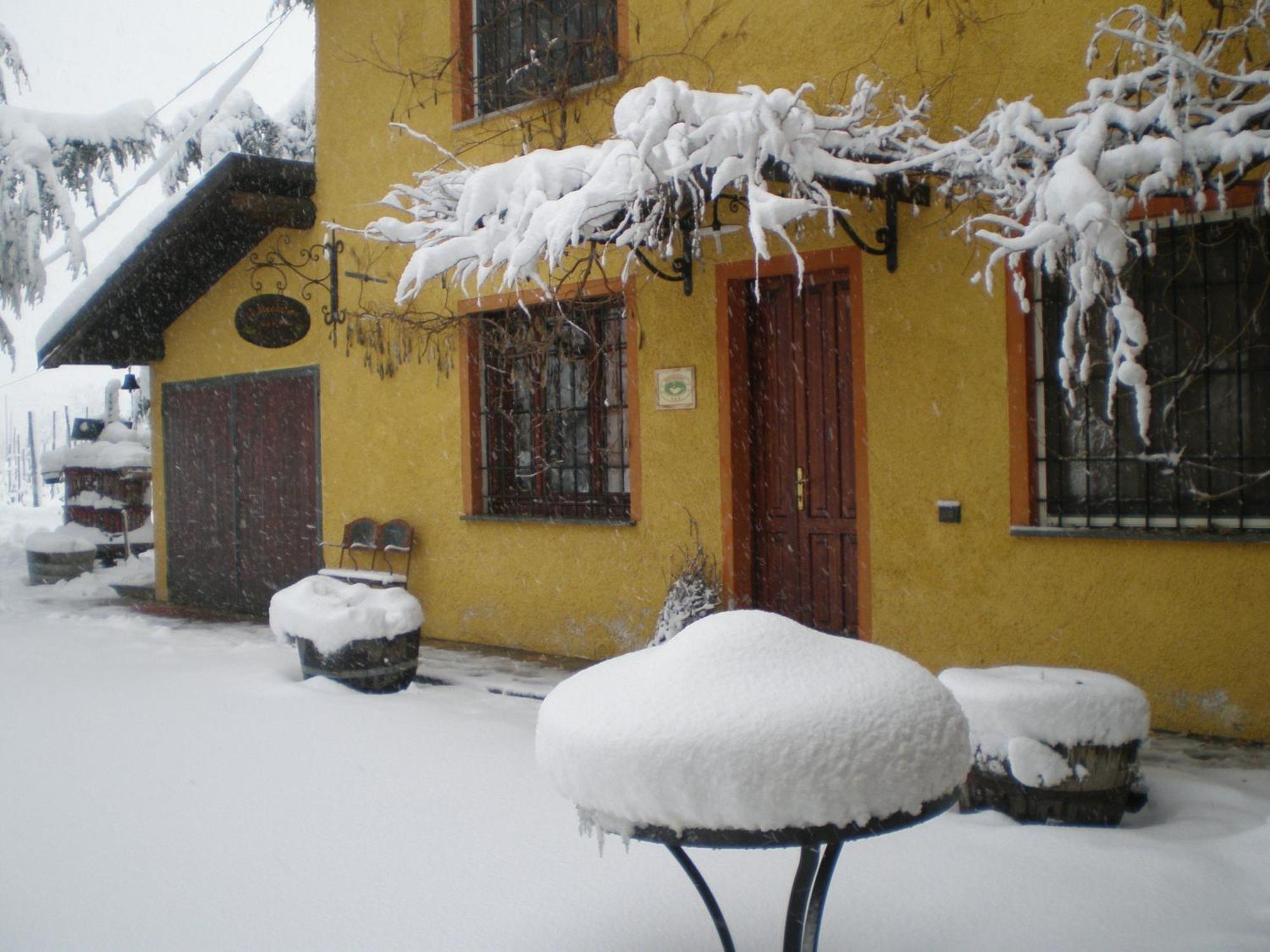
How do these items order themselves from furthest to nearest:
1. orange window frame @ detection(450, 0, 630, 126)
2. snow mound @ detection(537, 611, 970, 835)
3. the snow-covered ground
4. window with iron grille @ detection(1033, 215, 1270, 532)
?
orange window frame @ detection(450, 0, 630, 126) < window with iron grille @ detection(1033, 215, 1270, 532) < the snow-covered ground < snow mound @ detection(537, 611, 970, 835)

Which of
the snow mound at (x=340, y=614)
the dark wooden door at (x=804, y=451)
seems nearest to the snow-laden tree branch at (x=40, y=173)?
the snow mound at (x=340, y=614)

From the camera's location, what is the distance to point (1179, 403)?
501 centimetres

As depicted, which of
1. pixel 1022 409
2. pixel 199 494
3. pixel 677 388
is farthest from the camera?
pixel 199 494

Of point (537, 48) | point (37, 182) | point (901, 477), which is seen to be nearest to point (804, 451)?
point (901, 477)

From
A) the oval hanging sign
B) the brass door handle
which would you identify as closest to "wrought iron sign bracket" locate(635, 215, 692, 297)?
the brass door handle

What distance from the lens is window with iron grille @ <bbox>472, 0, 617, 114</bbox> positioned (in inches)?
286

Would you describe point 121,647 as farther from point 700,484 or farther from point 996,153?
point 996,153

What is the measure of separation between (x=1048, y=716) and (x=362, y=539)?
6451 mm

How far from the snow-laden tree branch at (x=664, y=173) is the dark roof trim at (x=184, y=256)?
4035 mm

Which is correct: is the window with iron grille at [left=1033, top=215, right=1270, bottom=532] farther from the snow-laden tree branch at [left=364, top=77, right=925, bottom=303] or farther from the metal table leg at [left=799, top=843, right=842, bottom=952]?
the metal table leg at [left=799, top=843, right=842, bottom=952]

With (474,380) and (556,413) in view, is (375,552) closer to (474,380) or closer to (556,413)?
(474,380)

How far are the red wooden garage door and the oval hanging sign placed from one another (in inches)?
33.8

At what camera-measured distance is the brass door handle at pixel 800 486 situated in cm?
636

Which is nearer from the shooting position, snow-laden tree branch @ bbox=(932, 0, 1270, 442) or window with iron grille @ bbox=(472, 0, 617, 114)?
snow-laden tree branch @ bbox=(932, 0, 1270, 442)
